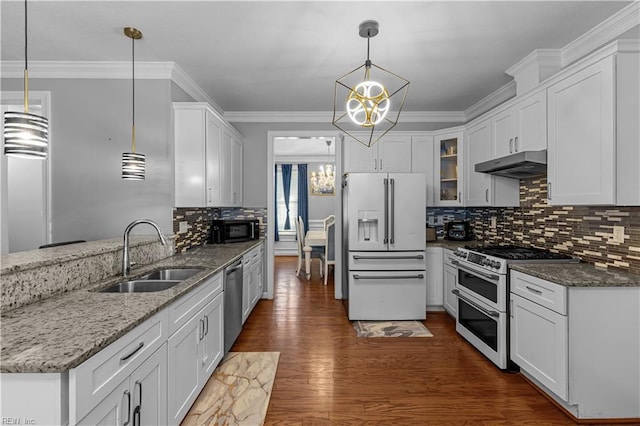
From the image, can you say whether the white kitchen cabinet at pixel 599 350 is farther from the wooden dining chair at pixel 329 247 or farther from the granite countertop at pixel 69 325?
the wooden dining chair at pixel 329 247

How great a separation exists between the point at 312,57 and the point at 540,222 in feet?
8.75

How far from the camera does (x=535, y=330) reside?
7.13ft

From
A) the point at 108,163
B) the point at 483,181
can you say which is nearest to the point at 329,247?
the point at 483,181

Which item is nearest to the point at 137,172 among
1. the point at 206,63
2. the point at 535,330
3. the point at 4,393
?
the point at 206,63

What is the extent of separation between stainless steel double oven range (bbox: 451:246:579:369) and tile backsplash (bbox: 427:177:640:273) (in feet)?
0.47

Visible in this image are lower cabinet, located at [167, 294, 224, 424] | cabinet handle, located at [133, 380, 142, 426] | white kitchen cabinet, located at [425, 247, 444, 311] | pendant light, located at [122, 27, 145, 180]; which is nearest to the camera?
cabinet handle, located at [133, 380, 142, 426]

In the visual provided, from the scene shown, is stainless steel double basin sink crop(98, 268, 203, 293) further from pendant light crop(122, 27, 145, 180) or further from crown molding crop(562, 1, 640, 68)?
crown molding crop(562, 1, 640, 68)

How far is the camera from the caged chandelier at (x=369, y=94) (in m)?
2.03

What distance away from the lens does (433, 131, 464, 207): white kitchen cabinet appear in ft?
12.7

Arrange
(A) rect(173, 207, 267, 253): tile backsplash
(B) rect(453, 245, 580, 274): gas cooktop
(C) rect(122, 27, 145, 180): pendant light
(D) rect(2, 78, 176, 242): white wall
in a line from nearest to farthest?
(C) rect(122, 27, 145, 180): pendant light → (B) rect(453, 245, 580, 274): gas cooktop → (D) rect(2, 78, 176, 242): white wall → (A) rect(173, 207, 267, 253): tile backsplash

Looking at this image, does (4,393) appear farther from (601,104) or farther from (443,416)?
(601,104)

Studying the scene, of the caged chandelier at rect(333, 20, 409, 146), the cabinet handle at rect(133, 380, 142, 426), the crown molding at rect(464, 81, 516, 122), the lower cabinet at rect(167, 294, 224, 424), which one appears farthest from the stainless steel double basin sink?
the crown molding at rect(464, 81, 516, 122)

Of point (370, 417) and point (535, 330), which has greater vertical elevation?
point (535, 330)

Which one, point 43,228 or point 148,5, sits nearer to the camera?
point 148,5
